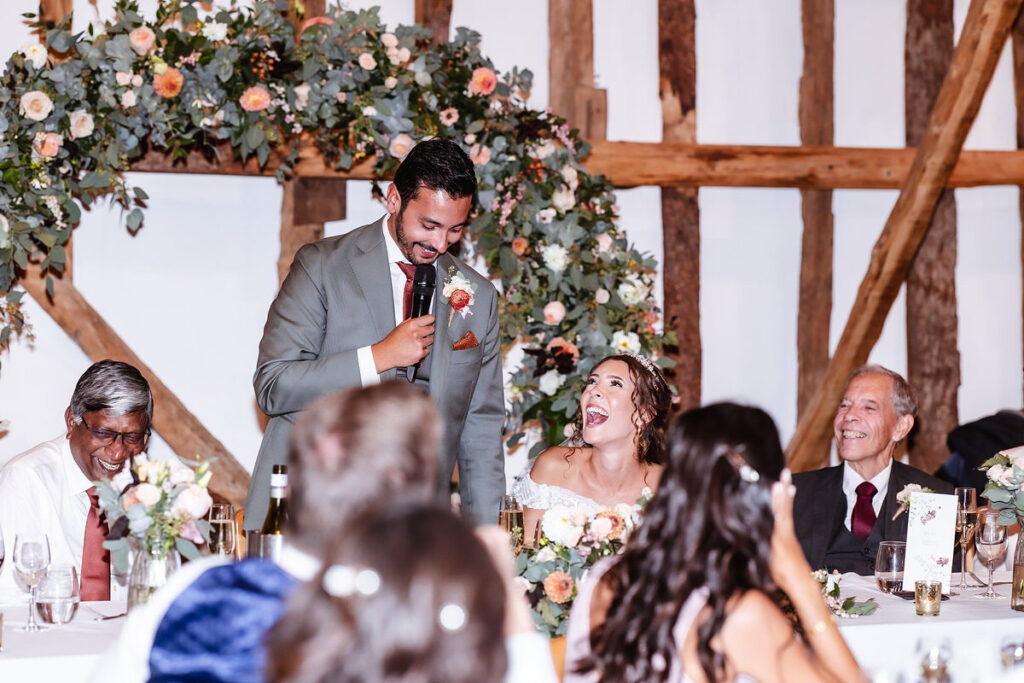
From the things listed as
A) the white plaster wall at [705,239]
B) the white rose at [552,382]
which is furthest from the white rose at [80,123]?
the white rose at [552,382]

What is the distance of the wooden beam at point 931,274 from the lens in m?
5.64

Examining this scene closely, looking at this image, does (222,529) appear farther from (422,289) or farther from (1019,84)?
(1019,84)

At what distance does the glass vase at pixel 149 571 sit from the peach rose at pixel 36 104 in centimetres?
205

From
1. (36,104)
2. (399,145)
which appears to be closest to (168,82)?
(36,104)

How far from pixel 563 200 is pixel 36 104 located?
6.03 feet

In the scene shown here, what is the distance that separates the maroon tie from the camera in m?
2.94

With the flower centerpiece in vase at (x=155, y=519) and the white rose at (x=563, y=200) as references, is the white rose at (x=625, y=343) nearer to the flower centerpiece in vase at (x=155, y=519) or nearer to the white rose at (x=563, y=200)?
the white rose at (x=563, y=200)

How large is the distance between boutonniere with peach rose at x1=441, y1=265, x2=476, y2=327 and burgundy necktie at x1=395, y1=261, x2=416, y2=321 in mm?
93

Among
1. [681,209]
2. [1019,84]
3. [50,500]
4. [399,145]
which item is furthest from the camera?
[1019,84]

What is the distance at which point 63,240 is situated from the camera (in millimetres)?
4039

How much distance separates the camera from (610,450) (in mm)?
3654

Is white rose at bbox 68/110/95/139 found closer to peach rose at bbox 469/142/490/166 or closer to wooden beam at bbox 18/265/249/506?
wooden beam at bbox 18/265/249/506

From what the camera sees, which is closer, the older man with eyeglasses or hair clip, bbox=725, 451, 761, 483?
hair clip, bbox=725, 451, 761, 483

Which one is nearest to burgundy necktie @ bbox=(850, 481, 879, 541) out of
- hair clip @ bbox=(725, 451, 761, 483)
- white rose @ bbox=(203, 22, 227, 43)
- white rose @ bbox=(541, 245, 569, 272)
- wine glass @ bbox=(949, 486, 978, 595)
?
wine glass @ bbox=(949, 486, 978, 595)
